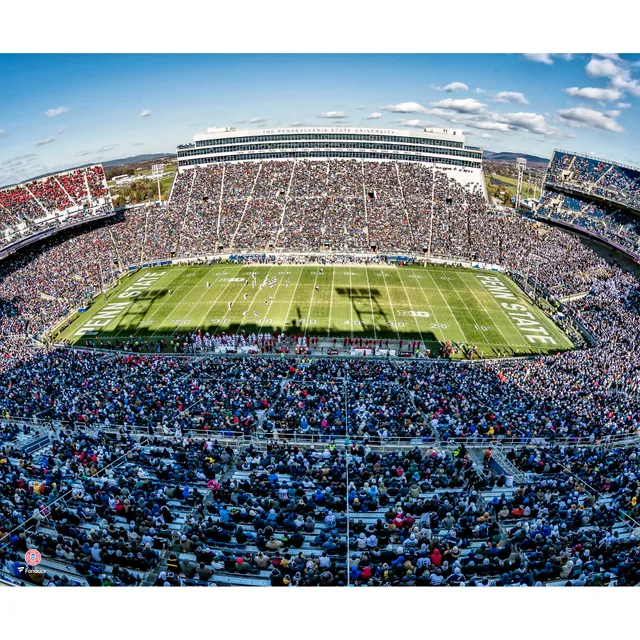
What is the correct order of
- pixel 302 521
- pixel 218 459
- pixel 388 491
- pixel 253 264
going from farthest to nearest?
pixel 253 264 → pixel 218 459 → pixel 388 491 → pixel 302 521

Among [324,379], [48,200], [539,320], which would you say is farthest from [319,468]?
[48,200]

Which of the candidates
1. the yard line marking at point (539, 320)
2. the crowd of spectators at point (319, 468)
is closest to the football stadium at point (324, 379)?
the crowd of spectators at point (319, 468)

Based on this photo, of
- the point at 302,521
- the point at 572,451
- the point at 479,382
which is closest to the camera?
the point at 302,521

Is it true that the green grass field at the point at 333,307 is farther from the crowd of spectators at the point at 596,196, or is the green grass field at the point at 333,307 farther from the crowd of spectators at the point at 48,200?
the crowd of spectators at the point at 596,196

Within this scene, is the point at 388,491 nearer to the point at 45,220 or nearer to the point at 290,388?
the point at 290,388

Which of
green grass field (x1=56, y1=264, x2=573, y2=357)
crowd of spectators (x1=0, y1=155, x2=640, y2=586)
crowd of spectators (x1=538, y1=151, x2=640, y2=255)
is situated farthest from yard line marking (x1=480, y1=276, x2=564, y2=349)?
crowd of spectators (x1=538, y1=151, x2=640, y2=255)

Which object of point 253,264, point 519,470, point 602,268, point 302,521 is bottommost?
point 302,521

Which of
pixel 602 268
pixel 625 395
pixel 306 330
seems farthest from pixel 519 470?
pixel 602 268
